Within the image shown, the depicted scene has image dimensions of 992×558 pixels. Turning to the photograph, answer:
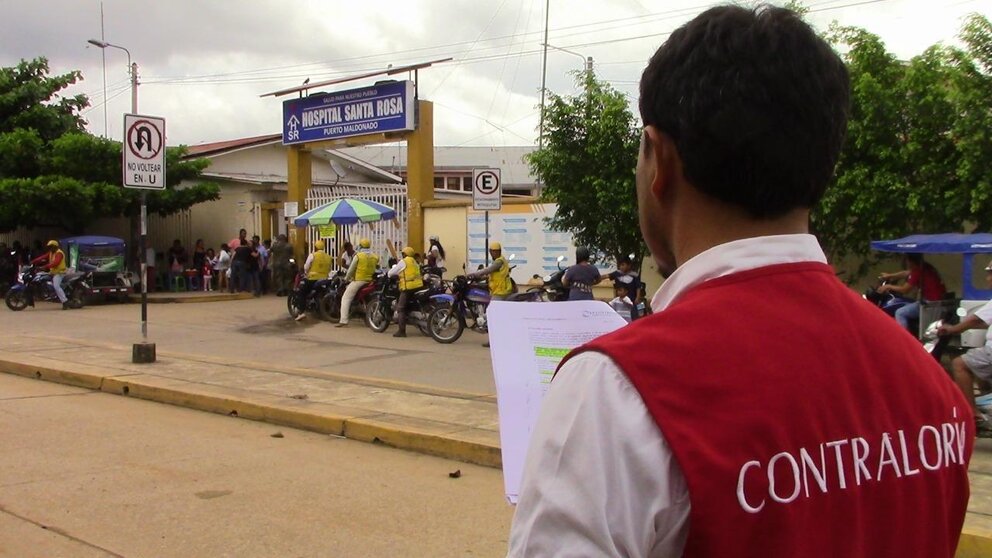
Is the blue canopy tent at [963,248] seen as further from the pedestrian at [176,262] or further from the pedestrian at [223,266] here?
the pedestrian at [176,262]

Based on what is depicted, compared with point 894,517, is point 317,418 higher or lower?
lower

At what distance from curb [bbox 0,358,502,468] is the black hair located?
595cm

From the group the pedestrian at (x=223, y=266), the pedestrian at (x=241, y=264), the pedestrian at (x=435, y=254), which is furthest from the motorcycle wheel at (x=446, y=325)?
the pedestrian at (x=223, y=266)

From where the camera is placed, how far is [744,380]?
117 centimetres

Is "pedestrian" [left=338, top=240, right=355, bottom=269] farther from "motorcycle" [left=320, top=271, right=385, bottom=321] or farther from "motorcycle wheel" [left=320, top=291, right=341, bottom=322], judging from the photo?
"motorcycle wheel" [left=320, top=291, right=341, bottom=322]

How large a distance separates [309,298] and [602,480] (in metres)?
17.8

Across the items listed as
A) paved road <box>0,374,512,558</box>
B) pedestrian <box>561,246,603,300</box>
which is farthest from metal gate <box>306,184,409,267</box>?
paved road <box>0,374,512,558</box>

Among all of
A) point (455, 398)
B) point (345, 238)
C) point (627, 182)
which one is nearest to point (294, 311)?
point (345, 238)

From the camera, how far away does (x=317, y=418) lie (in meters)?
8.66

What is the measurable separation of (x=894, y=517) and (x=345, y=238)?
21679 millimetres

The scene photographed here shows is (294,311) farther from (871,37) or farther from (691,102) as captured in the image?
(691,102)

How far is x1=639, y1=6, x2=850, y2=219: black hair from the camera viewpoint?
4.14 ft

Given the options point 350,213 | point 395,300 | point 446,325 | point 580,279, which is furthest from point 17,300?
point 580,279

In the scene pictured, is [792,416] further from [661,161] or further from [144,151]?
[144,151]
